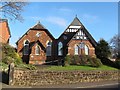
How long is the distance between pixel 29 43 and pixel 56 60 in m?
6.11

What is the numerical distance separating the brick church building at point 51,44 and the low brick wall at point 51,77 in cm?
1908

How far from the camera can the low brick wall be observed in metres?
24.6

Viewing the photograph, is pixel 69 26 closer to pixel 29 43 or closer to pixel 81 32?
pixel 81 32

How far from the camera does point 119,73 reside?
107 ft

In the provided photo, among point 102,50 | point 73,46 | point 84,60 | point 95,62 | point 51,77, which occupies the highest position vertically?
point 73,46

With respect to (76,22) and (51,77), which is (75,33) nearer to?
(76,22)

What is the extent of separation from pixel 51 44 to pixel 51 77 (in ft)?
79.9

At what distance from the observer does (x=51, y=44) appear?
4991cm

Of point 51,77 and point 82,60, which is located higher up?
point 82,60

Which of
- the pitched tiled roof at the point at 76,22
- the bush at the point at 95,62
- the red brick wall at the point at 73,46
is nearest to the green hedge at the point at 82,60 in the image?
the bush at the point at 95,62

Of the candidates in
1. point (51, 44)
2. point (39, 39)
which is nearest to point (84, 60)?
point (51, 44)

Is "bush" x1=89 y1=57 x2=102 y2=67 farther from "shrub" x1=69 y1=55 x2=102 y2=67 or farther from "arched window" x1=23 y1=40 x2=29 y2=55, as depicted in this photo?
"arched window" x1=23 y1=40 x2=29 y2=55

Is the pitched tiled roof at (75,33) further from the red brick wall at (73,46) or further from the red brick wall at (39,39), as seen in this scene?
the red brick wall at (39,39)

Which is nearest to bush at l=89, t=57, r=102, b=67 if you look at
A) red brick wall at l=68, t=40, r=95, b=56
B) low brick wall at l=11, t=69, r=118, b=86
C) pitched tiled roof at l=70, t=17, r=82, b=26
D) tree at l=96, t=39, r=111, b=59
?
red brick wall at l=68, t=40, r=95, b=56
